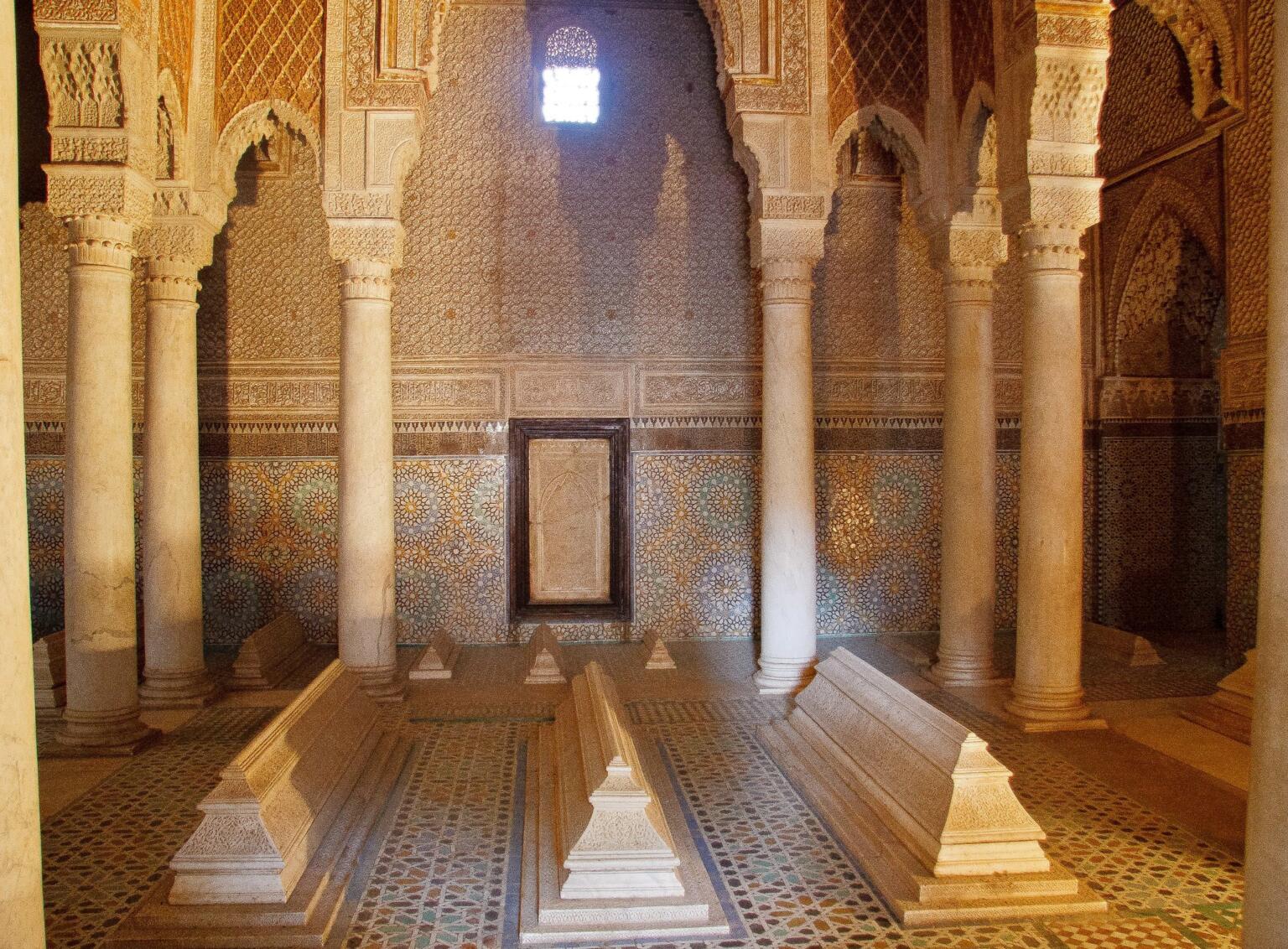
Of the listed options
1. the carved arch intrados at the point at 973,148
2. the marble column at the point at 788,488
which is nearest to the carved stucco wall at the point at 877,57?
the carved arch intrados at the point at 973,148

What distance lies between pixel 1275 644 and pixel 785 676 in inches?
167

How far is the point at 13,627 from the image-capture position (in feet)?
6.64

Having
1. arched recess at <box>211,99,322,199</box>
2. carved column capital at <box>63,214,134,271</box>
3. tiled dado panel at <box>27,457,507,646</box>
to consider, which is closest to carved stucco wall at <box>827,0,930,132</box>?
arched recess at <box>211,99,322,199</box>

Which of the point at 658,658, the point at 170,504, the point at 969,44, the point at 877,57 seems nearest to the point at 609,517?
the point at 658,658

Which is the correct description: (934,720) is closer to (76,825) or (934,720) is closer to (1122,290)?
(76,825)

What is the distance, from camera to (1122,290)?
28.5ft

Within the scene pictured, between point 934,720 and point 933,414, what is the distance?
5.16 metres

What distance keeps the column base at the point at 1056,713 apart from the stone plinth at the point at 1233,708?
2.01 feet

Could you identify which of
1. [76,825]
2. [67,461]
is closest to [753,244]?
[67,461]

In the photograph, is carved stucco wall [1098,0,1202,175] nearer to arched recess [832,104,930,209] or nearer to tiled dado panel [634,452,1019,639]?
arched recess [832,104,930,209]

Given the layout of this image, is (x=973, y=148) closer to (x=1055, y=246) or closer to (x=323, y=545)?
(x=1055, y=246)

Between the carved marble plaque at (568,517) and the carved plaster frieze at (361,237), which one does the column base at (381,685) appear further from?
the carved plaster frieze at (361,237)

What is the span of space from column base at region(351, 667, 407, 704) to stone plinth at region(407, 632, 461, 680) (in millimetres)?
709

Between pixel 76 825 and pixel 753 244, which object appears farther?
pixel 753 244
